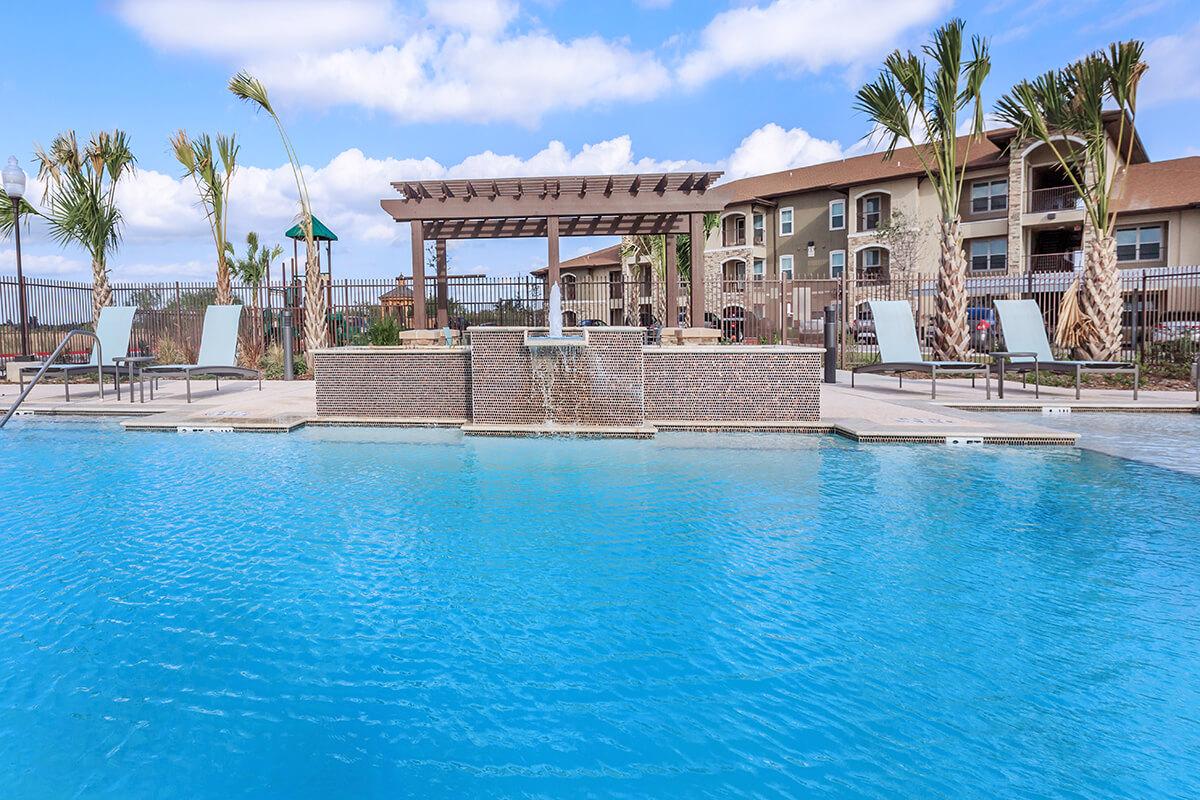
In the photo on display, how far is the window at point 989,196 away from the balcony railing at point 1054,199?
123 cm

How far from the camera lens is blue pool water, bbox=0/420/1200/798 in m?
2.48

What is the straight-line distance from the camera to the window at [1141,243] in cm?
3058

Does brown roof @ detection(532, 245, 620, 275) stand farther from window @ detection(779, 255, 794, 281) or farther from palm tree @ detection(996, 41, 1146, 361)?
palm tree @ detection(996, 41, 1146, 361)

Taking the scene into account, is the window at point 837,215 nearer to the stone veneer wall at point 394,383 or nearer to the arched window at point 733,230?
the arched window at point 733,230

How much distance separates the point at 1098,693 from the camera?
9.47 feet

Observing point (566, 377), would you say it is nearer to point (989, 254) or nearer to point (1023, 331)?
point (1023, 331)

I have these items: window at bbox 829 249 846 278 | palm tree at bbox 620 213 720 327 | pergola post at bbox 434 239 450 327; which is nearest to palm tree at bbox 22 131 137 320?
pergola post at bbox 434 239 450 327

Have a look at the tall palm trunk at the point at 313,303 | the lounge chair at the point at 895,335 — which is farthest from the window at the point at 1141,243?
the tall palm trunk at the point at 313,303

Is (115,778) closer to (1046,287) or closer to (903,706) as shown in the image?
(903,706)

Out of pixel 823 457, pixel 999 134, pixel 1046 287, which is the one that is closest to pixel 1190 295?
pixel 1046 287

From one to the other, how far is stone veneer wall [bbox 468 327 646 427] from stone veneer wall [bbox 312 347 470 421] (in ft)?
3.05

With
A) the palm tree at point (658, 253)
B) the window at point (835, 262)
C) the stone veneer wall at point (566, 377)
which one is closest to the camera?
the stone veneer wall at point (566, 377)

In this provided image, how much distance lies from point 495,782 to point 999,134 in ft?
128

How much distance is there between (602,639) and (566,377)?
556cm
